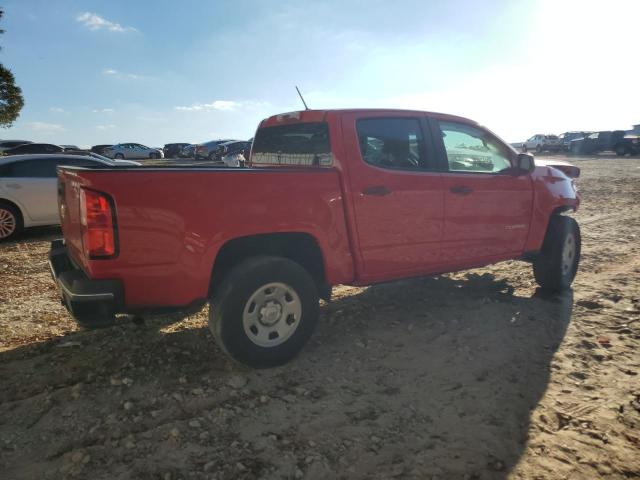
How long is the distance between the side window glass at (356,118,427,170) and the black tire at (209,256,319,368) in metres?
1.14

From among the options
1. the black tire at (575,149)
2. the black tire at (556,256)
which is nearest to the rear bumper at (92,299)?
the black tire at (556,256)

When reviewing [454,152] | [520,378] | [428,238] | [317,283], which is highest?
[454,152]

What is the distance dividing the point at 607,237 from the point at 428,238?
5245 millimetres

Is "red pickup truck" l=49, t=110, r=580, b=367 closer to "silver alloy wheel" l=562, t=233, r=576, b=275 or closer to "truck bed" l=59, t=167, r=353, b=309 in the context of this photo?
"truck bed" l=59, t=167, r=353, b=309

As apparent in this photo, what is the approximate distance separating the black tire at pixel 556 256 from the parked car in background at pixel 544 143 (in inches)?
1546

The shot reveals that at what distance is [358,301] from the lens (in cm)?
484

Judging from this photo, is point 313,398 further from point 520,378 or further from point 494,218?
point 494,218

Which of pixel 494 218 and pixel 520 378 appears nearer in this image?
pixel 520 378

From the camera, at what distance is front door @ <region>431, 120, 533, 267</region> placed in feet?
13.2

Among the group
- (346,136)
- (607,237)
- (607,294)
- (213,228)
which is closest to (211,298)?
(213,228)

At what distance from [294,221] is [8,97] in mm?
38871

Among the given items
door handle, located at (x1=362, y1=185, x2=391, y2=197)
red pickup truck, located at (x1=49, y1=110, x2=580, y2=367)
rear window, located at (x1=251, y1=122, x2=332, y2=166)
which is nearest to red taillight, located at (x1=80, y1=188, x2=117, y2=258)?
red pickup truck, located at (x1=49, y1=110, x2=580, y2=367)

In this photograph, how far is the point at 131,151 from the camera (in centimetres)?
3697

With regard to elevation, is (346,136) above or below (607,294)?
above
